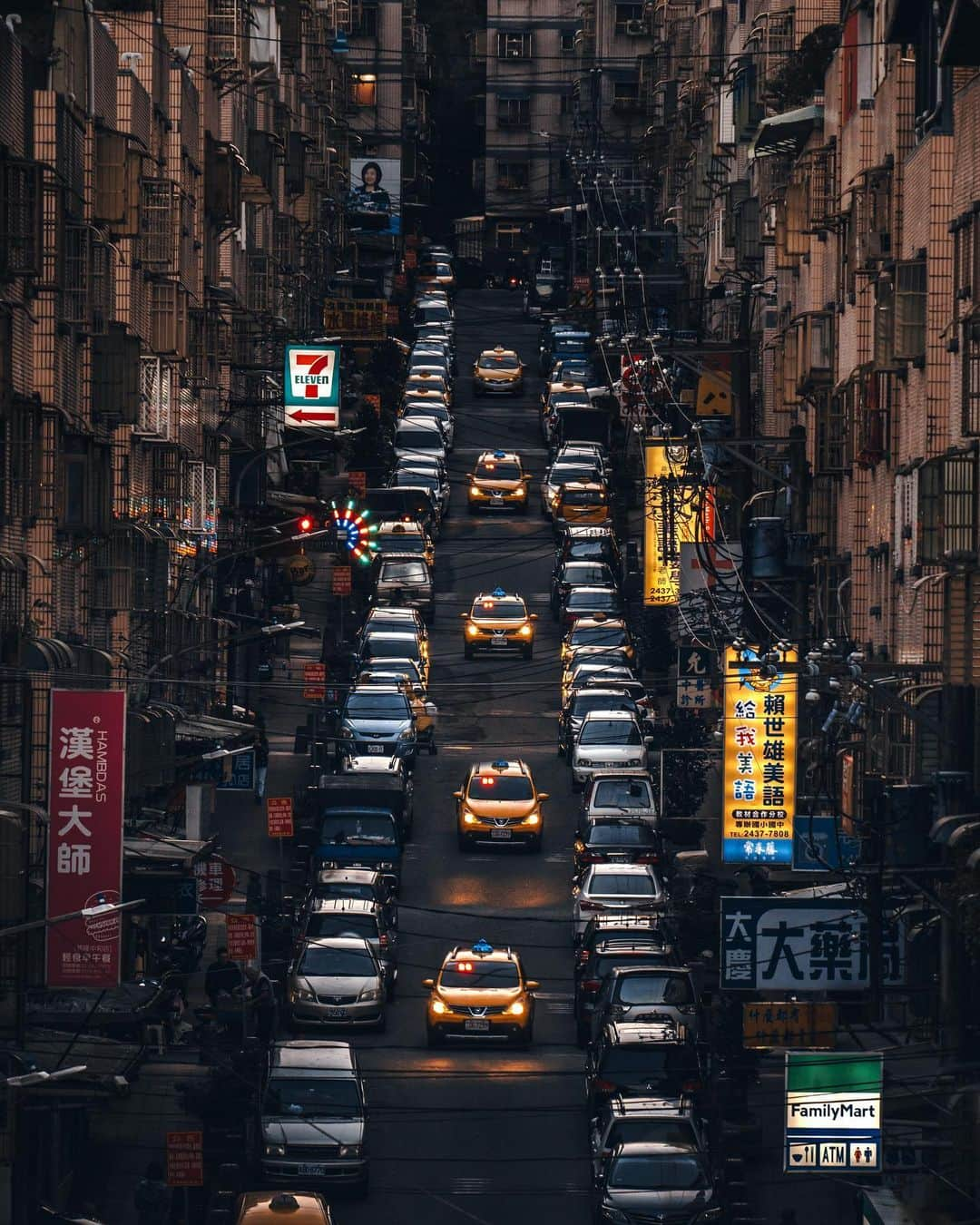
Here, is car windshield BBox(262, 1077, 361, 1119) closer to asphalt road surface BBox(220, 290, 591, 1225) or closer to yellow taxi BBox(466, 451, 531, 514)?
asphalt road surface BBox(220, 290, 591, 1225)

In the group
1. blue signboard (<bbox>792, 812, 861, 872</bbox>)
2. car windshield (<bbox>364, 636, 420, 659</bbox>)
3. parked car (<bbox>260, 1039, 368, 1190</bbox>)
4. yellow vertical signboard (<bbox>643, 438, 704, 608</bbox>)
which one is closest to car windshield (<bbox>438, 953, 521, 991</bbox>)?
blue signboard (<bbox>792, 812, 861, 872</bbox>)

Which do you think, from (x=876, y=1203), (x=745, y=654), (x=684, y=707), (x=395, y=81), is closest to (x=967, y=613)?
(x=876, y=1203)

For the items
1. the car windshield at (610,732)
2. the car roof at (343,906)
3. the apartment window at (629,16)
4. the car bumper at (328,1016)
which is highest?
the apartment window at (629,16)

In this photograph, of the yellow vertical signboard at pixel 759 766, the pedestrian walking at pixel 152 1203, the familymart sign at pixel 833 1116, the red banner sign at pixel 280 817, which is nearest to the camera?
the familymart sign at pixel 833 1116

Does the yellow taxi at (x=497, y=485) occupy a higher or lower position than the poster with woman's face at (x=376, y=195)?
lower

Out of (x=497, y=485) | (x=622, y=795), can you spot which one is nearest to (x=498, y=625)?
(x=622, y=795)

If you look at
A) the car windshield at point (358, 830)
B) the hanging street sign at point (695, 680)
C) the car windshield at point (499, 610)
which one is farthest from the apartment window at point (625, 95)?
the car windshield at point (358, 830)

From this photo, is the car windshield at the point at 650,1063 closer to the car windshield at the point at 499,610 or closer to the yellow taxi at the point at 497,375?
the car windshield at the point at 499,610
